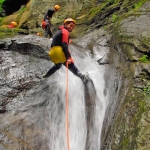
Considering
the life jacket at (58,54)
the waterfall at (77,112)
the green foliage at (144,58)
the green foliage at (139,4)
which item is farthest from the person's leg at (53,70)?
the green foliage at (139,4)

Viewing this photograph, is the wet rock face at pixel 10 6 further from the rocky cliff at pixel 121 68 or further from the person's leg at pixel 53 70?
the person's leg at pixel 53 70

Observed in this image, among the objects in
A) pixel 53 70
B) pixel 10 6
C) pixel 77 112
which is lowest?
pixel 77 112

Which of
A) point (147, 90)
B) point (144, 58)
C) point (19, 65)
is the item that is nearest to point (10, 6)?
point (19, 65)

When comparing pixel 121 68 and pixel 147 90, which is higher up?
pixel 121 68

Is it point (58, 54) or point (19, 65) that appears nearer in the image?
point (58, 54)

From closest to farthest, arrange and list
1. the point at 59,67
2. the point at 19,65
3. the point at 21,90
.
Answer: the point at 59,67, the point at 21,90, the point at 19,65

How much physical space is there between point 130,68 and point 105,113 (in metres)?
1.54

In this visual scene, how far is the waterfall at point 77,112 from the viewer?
277 inches

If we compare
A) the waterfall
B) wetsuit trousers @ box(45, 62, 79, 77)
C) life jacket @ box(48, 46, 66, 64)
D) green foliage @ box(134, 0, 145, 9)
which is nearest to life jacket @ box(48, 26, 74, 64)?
life jacket @ box(48, 46, 66, 64)

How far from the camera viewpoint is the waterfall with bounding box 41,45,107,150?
7.04 m

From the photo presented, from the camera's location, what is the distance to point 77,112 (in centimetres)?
768

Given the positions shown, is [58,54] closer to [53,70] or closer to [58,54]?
[58,54]

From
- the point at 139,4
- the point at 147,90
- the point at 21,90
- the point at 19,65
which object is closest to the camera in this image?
the point at 147,90

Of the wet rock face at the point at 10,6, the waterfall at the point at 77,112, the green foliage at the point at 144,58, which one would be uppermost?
the wet rock face at the point at 10,6
